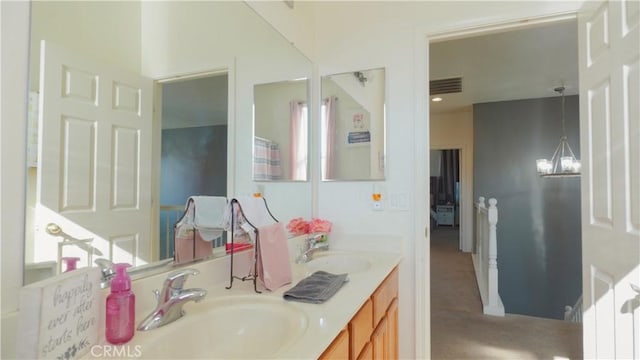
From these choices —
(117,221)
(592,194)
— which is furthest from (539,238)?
(117,221)

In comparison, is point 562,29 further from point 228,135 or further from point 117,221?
point 117,221

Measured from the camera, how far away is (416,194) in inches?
76.0

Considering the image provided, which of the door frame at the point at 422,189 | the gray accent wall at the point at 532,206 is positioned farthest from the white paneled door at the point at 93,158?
the gray accent wall at the point at 532,206

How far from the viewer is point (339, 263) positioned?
1896 mm

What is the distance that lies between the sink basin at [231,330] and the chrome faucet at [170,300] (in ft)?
0.06

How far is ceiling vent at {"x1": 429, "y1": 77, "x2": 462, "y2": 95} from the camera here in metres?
4.27

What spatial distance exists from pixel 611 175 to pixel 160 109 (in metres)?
1.84

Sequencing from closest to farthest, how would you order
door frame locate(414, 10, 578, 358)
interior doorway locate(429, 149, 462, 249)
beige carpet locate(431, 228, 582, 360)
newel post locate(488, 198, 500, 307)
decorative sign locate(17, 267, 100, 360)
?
decorative sign locate(17, 267, 100, 360) < door frame locate(414, 10, 578, 358) < beige carpet locate(431, 228, 582, 360) < newel post locate(488, 198, 500, 307) < interior doorway locate(429, 149, 462, 249)

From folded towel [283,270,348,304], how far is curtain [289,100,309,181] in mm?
864

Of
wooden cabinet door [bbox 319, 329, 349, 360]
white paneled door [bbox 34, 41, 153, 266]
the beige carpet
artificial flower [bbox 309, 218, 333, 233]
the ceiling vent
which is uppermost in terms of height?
the ceiling vent

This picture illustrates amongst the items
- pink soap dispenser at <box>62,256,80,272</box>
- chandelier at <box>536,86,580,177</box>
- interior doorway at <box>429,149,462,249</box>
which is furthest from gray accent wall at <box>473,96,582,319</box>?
pink soap dispenser at <box>62,256,80,272</box>

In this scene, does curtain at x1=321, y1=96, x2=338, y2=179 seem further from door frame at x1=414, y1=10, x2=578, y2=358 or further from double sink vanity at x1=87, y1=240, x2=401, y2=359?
→ double sink vanity at x1=87, y1=240, x2=401, y2=359

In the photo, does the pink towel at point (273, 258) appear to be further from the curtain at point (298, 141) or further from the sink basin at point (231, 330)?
the curtain at point (298, 141)

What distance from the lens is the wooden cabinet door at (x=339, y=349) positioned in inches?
35.3
